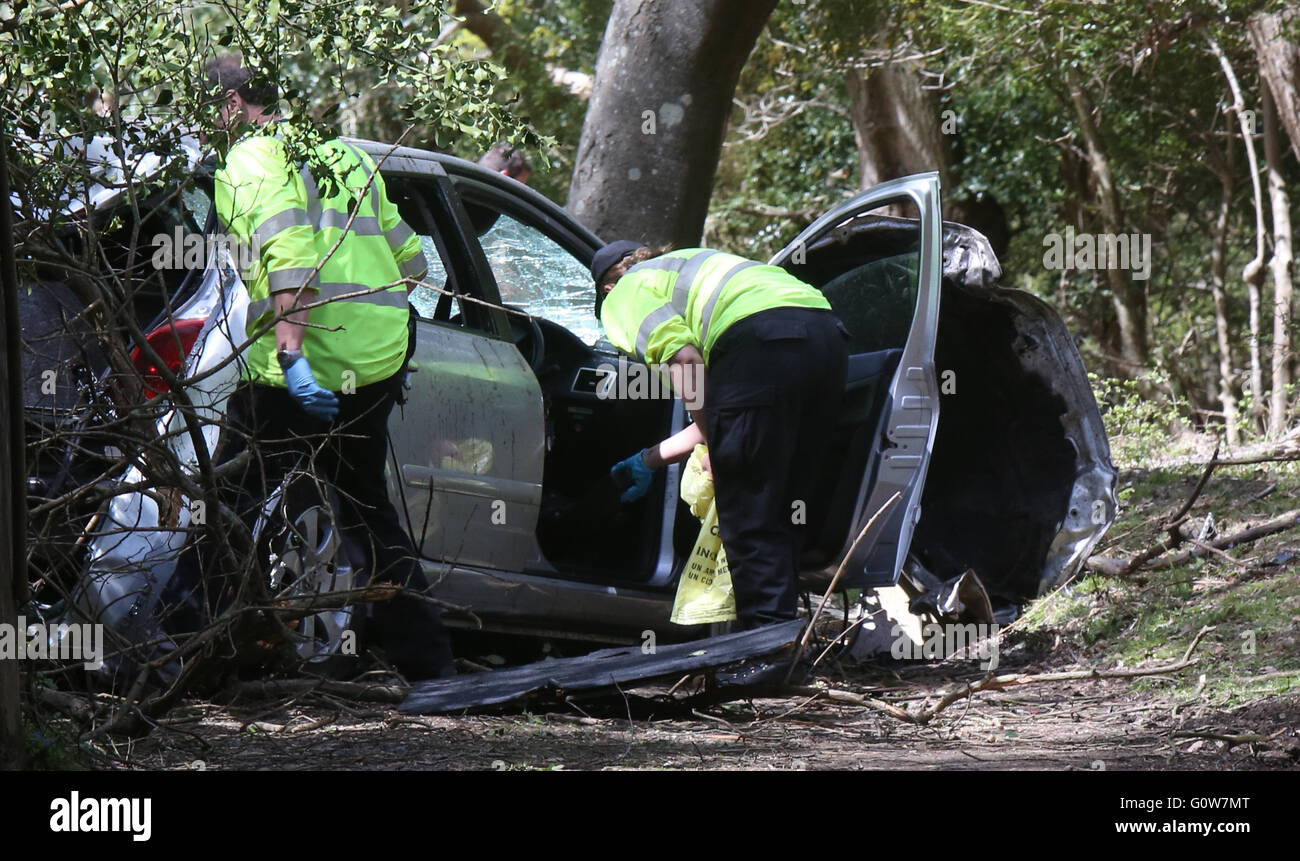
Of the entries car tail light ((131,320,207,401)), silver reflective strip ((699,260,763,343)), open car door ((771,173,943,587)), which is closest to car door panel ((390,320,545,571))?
silver reflective strip ((699,260,763,343))

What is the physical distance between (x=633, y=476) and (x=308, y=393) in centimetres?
130

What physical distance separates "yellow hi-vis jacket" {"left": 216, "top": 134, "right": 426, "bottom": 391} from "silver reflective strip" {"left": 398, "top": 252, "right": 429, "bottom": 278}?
64 mm

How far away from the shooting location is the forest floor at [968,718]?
369cm

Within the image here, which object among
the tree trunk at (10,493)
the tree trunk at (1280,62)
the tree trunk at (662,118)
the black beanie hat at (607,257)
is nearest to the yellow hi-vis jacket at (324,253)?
the black beanie hat at (607,257)

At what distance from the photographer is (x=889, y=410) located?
5023 mm

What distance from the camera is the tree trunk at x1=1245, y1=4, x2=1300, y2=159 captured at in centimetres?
898

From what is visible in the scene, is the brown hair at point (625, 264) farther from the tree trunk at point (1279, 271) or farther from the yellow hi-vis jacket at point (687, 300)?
the tree trunk at point (1279, 271)

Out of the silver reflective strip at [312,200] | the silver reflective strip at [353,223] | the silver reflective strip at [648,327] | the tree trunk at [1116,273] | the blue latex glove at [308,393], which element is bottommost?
the blue latex glove at [308,393]

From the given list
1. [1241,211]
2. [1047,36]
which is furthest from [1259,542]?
[1241,211]

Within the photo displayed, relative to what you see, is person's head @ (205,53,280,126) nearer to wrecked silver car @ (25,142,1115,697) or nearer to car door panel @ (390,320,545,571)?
wrecked silver car @ (25,142,1115,697)

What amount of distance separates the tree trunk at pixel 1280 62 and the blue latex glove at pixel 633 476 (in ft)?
19.4

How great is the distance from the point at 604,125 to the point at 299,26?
342 cm

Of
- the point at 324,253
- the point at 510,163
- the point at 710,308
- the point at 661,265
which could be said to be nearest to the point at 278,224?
the point at 324,253

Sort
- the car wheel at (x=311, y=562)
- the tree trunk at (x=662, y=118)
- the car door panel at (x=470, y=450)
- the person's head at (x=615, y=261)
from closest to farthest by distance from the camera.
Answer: the car wheel at (x=311, y=562)
the car door panel at (x=470, y=450)
the person's head at (x=615, y=261)
the tree trunk at (x=662, y=118)
